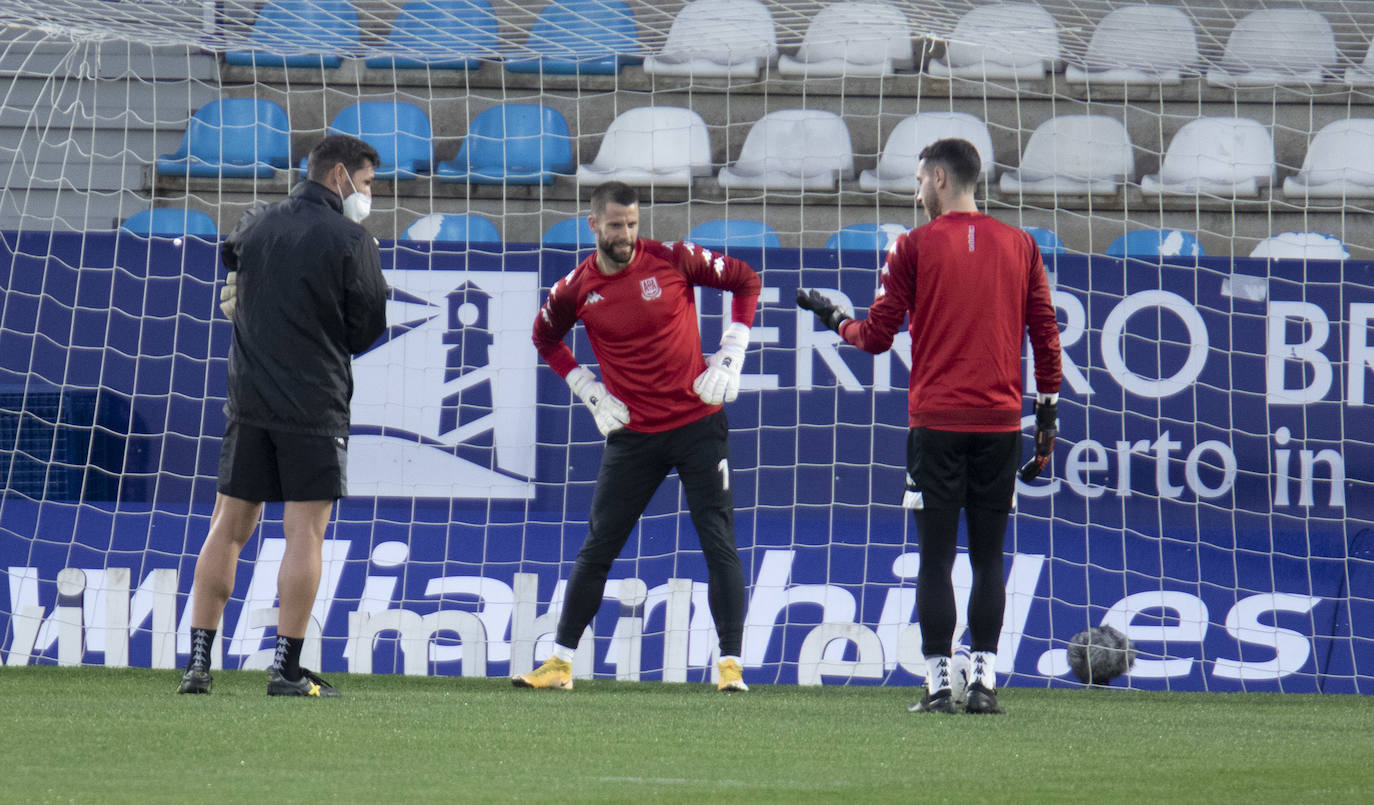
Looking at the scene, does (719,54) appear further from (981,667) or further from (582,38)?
(981,667)

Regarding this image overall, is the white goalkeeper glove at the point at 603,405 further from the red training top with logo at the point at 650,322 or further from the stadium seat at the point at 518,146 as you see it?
the stadium seat at the point at 518,146

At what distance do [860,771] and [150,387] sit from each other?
440cm

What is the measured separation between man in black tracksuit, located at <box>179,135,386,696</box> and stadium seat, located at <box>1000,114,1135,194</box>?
4.92m

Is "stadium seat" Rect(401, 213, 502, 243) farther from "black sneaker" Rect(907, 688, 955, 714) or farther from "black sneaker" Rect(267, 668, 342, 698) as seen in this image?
"black sneaker" Rect(907, 688, 955, 714)

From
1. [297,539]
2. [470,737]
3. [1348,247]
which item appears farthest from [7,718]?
[1348,247]

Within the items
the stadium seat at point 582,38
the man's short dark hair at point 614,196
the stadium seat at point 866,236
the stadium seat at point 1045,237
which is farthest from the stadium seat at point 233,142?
the man's short dark hair at point 614,196

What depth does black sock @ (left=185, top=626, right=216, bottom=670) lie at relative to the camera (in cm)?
448

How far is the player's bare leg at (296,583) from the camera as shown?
14.3 ft

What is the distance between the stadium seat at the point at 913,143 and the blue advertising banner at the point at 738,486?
78.3 inches

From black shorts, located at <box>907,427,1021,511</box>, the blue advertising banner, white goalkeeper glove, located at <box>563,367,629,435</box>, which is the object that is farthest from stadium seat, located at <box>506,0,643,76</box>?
black shorts, located at <box>907,427,1021,511</box>

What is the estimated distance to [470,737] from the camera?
3588mm

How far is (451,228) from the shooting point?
8.07 m

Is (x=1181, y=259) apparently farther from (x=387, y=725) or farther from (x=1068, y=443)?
(x=387, y=725)

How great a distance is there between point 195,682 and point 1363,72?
213 inches
